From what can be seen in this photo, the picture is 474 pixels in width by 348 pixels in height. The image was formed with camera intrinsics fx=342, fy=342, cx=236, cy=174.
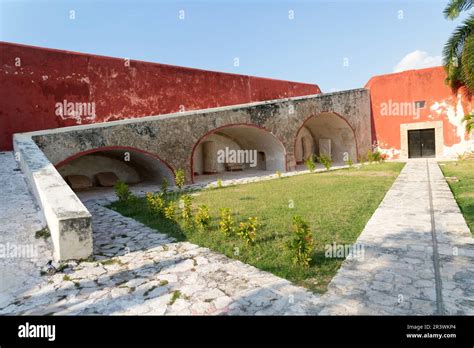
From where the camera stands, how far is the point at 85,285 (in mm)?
4355

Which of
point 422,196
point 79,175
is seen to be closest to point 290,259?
point 422,196

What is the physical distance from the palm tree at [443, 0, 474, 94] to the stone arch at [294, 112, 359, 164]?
556cm

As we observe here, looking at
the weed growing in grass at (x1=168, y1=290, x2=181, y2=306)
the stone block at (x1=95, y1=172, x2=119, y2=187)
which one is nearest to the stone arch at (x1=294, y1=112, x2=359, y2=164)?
the stone block at (x1=95, y1=172, x2=119, y2=187)

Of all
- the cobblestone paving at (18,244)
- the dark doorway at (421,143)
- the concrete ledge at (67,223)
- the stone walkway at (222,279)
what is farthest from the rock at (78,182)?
the dark doorway at (421,143)

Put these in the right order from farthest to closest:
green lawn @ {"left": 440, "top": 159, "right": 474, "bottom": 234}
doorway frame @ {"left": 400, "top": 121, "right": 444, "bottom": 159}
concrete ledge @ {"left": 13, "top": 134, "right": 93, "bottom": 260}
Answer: doorway frame @ {"left": 400, "top": 121, "right": 444, "bottom": 159}
green lawn @ {"left": 440, "top": 159, "right": 474, "bottom": 234}
concrete ledge @ {"left": 13, "top": 134, "right": 93, "bottom": 260}

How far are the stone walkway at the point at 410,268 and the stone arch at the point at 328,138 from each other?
12.9 m

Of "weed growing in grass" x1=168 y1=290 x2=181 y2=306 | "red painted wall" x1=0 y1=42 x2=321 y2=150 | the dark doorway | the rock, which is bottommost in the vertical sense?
"weed growing in grass" x1=168 y1=290 x2=181 y2=306

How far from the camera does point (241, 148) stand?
19328 mm

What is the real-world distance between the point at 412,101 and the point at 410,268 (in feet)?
57.9

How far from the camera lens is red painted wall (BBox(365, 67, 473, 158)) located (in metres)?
18.3

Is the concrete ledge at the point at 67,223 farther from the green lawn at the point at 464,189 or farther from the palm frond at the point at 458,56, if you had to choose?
the palm frond at the point at 458,56

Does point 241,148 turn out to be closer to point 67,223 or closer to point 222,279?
point 67,223

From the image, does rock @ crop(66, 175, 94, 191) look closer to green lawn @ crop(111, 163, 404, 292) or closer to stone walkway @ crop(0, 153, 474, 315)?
green lawn @ crop(111, 163, 404, 292)
